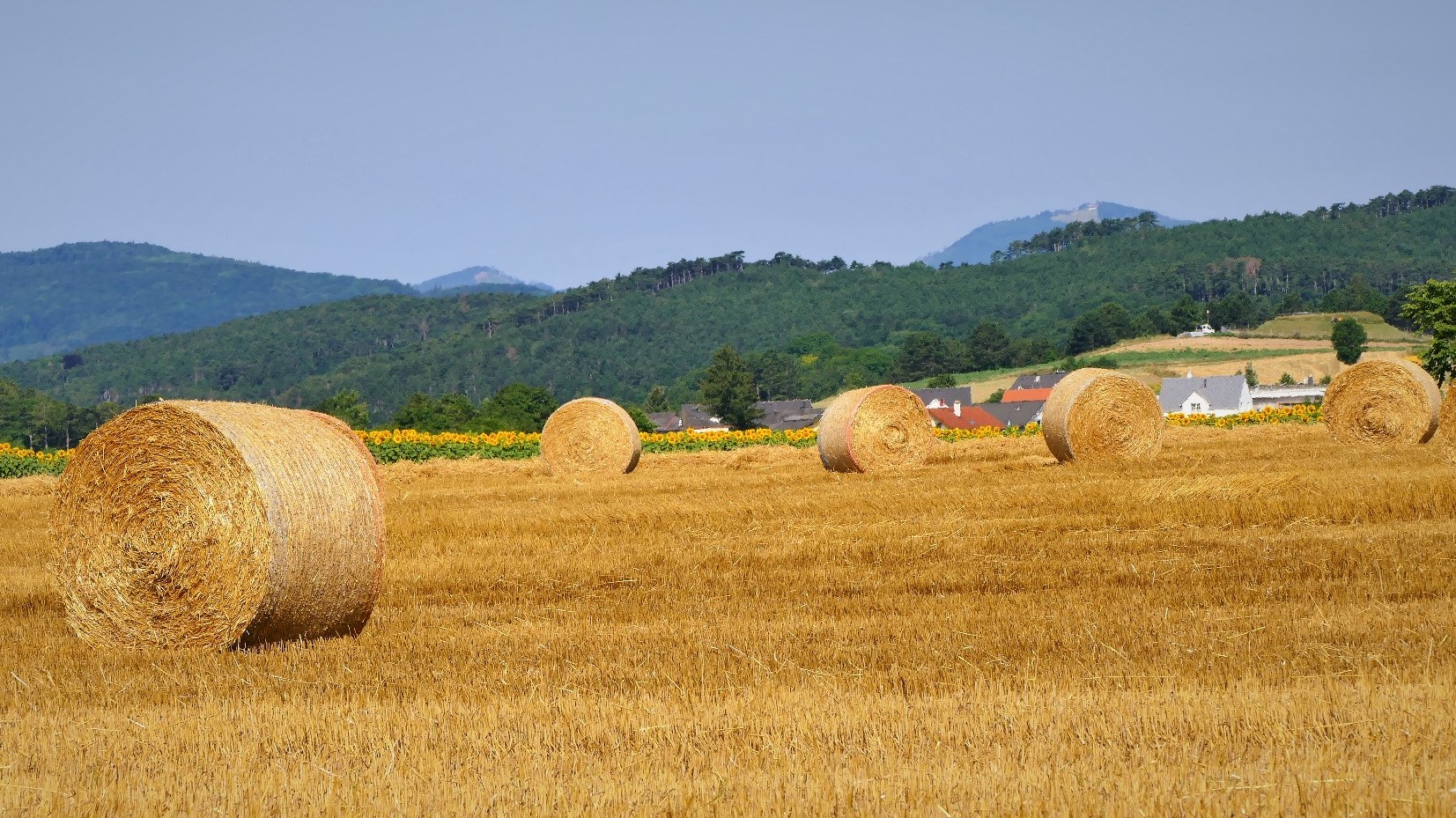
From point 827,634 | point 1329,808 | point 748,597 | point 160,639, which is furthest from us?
point 748,597

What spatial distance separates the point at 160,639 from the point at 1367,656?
768 centimetres

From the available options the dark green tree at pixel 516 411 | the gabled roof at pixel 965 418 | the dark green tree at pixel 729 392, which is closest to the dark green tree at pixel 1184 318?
the gabled roof at pixel 965 418

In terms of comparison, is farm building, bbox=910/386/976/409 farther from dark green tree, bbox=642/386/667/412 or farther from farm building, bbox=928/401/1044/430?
dark green tree, bbox=642/386/667/412

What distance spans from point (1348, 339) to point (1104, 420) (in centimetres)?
8832

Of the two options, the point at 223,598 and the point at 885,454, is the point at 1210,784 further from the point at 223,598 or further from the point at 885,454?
the point at 885,454

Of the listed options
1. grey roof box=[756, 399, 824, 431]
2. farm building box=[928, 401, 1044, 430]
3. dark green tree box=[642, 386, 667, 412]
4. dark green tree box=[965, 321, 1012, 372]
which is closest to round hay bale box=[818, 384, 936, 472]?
farm building box=[928, 401, 1044, 430]

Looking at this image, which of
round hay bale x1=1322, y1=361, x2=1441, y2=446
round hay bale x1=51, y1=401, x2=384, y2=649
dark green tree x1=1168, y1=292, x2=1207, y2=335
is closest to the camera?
round hay bale x1=51, y1=401, x2=384, y2=649

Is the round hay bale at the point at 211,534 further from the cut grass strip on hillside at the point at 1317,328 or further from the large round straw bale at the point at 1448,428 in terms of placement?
the cut grass strip on hillside at the point at 1317,328

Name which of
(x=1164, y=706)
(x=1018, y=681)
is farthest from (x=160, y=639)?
(x=1164, y=706)

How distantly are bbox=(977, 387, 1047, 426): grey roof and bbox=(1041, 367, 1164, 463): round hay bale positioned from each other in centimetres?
→ 6328

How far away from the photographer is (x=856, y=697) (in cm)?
720

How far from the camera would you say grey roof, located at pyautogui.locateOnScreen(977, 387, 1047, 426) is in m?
88.8

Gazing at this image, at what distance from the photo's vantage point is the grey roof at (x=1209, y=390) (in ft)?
275

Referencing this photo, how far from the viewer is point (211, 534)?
9.87 meters
